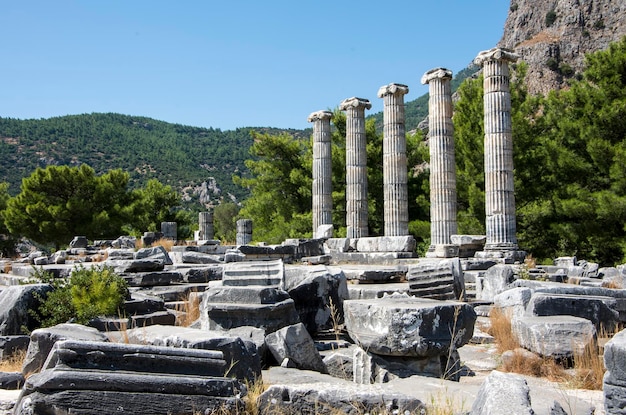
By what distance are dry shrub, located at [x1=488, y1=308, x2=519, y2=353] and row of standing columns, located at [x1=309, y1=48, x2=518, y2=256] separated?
9.33m

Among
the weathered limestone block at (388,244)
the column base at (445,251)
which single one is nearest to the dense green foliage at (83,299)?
the weathered limestone block at (388,244)

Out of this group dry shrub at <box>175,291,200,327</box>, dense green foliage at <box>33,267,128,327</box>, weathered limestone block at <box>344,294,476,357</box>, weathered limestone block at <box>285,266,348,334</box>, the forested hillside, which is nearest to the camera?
weathered limestone block at <box>344,294,476,357</box>

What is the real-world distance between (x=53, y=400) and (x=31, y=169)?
2617 inches

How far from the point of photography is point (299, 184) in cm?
3422

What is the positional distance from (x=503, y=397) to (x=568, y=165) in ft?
66.2

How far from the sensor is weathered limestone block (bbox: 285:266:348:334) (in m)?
8.20

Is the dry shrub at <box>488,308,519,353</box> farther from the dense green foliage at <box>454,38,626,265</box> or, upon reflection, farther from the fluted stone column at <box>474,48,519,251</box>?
the dense green foliage at <box>454,38,626,265</box>

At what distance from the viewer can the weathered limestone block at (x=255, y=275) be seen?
27.6 ft

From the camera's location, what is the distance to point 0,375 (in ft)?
17.9

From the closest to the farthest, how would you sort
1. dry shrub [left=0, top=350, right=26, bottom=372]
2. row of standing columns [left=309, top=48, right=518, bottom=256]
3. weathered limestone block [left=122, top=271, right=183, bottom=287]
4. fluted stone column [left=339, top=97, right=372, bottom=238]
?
dry shrub [left=0, top=350, right=26, bottom=372] → weathered limestone block [left=122, top=271, right=183, bottom=287] → row of standing columns [left=309, top=48, right=518, bottom=256] → fluted stone column [left=339, top=97, right=372, bottom=238]

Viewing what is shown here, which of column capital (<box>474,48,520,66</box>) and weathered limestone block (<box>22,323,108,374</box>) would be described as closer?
weathered limestone block (<box>22,323,108,374</box>)

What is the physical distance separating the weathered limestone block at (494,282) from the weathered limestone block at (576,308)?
9.96 ft

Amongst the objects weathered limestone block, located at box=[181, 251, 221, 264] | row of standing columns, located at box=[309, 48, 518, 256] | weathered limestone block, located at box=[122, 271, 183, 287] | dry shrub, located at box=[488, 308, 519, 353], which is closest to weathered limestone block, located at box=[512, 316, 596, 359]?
dry shrub, located at box=[488, 308, 519, 353]

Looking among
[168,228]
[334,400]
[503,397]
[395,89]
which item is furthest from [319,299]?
[168,228]
